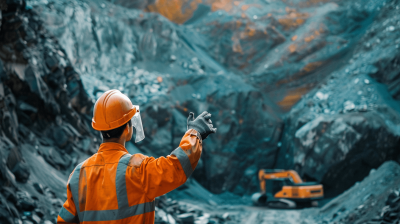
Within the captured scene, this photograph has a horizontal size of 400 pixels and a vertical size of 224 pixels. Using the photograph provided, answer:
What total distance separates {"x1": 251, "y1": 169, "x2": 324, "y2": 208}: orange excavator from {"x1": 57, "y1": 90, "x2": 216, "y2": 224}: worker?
892cm

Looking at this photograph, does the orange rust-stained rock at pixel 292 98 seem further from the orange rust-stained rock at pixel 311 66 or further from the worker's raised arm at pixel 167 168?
the worker's raised arm at pixel 167 168

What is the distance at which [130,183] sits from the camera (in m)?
1.43

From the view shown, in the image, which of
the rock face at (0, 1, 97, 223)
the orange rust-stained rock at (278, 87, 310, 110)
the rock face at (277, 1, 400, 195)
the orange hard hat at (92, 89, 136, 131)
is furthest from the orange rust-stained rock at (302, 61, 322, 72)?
the orange hard hat at (92, 89, 136, 131)

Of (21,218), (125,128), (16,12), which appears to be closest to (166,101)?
(16,12)

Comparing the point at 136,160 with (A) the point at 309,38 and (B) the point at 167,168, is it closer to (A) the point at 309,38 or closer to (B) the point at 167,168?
(B) the point at 167,168

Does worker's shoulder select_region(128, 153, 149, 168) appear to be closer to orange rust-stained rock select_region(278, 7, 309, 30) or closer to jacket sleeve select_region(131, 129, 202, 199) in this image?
jacket sleeve select_region(131, 129, 202, 199)

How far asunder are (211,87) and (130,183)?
13.7m

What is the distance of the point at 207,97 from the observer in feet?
48.5

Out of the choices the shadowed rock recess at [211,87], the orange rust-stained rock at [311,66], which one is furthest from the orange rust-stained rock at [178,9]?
the orange rust-stained rock at [311,66]

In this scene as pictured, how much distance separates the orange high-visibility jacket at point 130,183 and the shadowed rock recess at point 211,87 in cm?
290

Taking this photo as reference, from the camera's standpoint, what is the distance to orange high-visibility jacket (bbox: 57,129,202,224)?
1401 millimetres

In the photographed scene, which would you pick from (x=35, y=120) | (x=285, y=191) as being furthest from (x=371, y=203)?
(x=35, y=120)

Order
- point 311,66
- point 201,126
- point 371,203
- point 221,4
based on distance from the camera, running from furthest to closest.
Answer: point 221,4 < point 311,66 < point 371,203 < point 201,126

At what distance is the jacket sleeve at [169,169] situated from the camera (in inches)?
54.7
